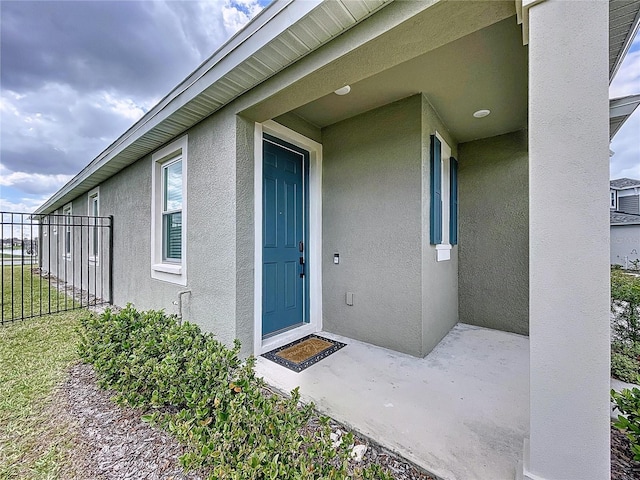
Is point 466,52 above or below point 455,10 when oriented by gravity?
above

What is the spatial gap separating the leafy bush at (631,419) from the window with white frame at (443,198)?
2000 mm

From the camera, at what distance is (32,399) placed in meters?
2.33

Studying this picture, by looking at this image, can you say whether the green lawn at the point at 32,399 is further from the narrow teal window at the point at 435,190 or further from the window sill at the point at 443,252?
the window sill at the point at 443,252

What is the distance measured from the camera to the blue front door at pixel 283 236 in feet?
11.4

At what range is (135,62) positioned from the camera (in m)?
5.27

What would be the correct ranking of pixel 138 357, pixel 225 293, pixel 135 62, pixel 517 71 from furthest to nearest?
pixel 135 62
pixel 225 293
pixel 517 71
pixel 138 357

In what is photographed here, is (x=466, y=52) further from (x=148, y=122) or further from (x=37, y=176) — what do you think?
(x=37, y=176)

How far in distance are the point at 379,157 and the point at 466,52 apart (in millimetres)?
1325

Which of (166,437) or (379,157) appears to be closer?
(166,437)

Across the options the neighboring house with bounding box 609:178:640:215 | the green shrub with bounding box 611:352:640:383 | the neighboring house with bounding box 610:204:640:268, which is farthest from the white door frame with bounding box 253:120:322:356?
the neighboring house with bounding box 609:178:640:215

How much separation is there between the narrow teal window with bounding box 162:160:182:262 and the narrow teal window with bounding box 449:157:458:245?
4096 mm

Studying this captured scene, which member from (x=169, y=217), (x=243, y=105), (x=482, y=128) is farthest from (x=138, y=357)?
(x=482, y=128)

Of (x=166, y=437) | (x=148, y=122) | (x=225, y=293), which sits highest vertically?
(x=148, y=122)

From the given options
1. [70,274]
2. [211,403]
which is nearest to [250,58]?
[211,403]
